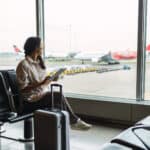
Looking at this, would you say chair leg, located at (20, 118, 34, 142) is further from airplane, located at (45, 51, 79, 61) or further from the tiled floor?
airplane, located at (45, 51, 79, 61)

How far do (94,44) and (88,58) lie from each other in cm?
24

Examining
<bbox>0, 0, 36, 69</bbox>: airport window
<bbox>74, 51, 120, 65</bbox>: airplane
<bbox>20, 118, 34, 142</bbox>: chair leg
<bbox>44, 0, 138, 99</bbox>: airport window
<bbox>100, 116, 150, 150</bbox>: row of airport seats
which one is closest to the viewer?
<bbox>100, 116, 150, 150</bbox>: row of airport seats

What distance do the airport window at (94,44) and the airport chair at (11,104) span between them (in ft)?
4.59

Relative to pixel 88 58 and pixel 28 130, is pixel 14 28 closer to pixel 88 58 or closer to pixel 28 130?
pixel 88 58

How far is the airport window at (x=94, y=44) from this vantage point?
13.9 ft

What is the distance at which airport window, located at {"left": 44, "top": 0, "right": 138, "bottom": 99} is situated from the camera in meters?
4.25

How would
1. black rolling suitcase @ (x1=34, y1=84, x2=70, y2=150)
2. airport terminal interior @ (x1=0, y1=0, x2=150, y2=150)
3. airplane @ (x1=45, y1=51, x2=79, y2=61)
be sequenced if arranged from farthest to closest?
airplane @ (x1=45, y1=51, x2=79, y2=61) → airport terminal interior @ (x1=0, y1=0, x2=150, y2=150) → black rolling suitcase @ (x1=34, y1=84, x2=70, y2=150)

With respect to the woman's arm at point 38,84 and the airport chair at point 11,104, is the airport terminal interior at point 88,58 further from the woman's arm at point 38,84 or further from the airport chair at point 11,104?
the woman's arm at point 38,84

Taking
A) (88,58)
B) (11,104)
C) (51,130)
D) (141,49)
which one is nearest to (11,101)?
(11,104)

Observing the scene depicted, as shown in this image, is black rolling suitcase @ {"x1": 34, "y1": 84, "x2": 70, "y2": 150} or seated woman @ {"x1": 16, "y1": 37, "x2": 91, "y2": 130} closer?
black rolling suitcase @ {"x1": 34, "y1": 84, "x2": 70, "y2": 150}

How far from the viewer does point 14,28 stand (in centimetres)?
507

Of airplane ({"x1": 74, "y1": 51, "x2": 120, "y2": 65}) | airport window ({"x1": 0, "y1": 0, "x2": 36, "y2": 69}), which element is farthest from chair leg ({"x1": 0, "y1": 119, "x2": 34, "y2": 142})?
airport window ({"x1": 0, "y1": 0, "x2": 36, "y2": 69})

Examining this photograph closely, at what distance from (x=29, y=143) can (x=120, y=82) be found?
1.65 m

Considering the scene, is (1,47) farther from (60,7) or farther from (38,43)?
(38,43)
